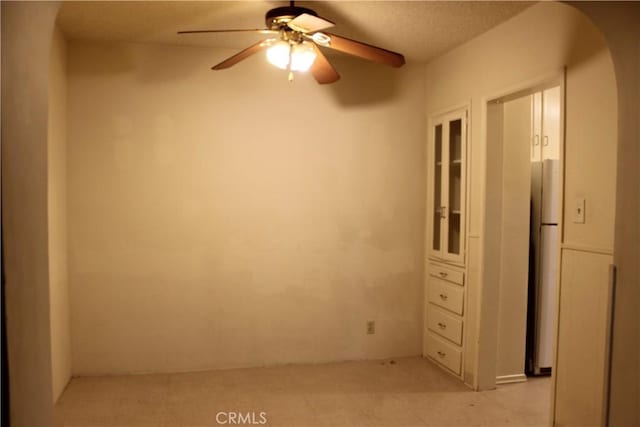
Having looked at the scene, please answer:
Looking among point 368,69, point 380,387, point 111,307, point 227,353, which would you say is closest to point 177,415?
point 227,353

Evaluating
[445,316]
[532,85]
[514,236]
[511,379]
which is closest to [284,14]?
[532,85]

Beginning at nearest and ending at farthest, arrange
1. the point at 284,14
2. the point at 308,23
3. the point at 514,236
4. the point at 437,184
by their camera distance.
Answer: the point at 308,23, the point at 284,14, the point at 514,236, the point at 437,184

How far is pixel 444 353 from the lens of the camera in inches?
145

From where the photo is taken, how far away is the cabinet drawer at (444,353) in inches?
138

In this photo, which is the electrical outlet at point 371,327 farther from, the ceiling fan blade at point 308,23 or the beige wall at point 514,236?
the ceiling fan blade at point 308,23

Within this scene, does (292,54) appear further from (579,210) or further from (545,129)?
(545,129)

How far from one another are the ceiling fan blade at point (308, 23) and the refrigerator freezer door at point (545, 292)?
228 cm

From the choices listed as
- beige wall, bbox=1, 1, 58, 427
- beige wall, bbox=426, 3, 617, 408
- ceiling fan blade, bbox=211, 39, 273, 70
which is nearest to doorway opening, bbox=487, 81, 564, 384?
beige wall, bbox=426, 3, 617, 408

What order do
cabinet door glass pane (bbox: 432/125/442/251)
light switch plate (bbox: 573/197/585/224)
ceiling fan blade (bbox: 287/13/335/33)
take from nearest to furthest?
ceiling fan blade (bbox: 287/13/335/33), light switch plate (bbox: 573/197/585/224), cabinet door glass pane (bbox: 432/125/442/251)

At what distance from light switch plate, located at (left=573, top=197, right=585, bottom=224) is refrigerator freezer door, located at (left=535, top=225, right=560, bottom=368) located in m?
1.05

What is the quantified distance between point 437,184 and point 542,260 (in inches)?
38.3

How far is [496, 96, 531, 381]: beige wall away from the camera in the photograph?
131 inches

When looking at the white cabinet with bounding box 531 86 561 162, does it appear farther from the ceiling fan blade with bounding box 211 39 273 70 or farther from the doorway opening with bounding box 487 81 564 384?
the ceiling fan blade with bounding box 211 39 273 70

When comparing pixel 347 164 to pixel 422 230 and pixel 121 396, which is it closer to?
pixel 422 230
